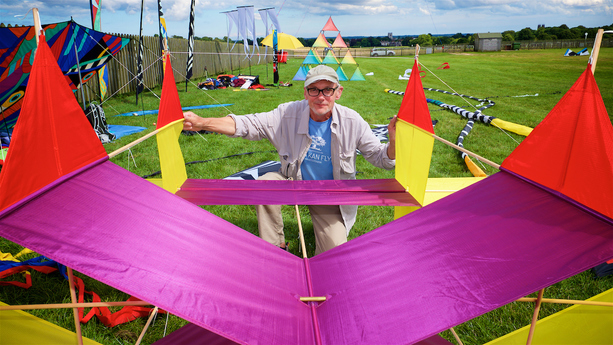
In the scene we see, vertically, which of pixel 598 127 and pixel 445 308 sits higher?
pixel 598 127

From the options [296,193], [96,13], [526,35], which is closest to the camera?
[296,193]

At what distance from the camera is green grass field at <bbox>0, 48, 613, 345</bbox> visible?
6.57ft

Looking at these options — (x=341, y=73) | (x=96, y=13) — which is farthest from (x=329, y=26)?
(x=96, y=13)

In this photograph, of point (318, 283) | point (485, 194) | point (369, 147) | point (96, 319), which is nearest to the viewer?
point (318, 283)

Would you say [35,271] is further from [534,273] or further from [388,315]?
[534,273]

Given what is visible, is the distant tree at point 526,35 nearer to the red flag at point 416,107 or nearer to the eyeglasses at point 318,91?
the red flag at point 416,107

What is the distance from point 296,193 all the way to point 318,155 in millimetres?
417

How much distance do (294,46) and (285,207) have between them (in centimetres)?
1568

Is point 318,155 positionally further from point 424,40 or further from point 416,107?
point 424,40

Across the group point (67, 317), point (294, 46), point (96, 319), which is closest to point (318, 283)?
point (96, 319)

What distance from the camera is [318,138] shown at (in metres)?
2.52

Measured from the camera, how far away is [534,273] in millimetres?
1126

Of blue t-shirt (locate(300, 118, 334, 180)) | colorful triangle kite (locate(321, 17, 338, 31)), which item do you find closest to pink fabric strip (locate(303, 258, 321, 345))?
blue t-shirt (locate(300, 118, 334, 180))

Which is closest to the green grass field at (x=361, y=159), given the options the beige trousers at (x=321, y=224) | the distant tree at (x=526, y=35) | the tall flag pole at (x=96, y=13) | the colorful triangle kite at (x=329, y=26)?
the beige trousers at (x=321, y=224)
